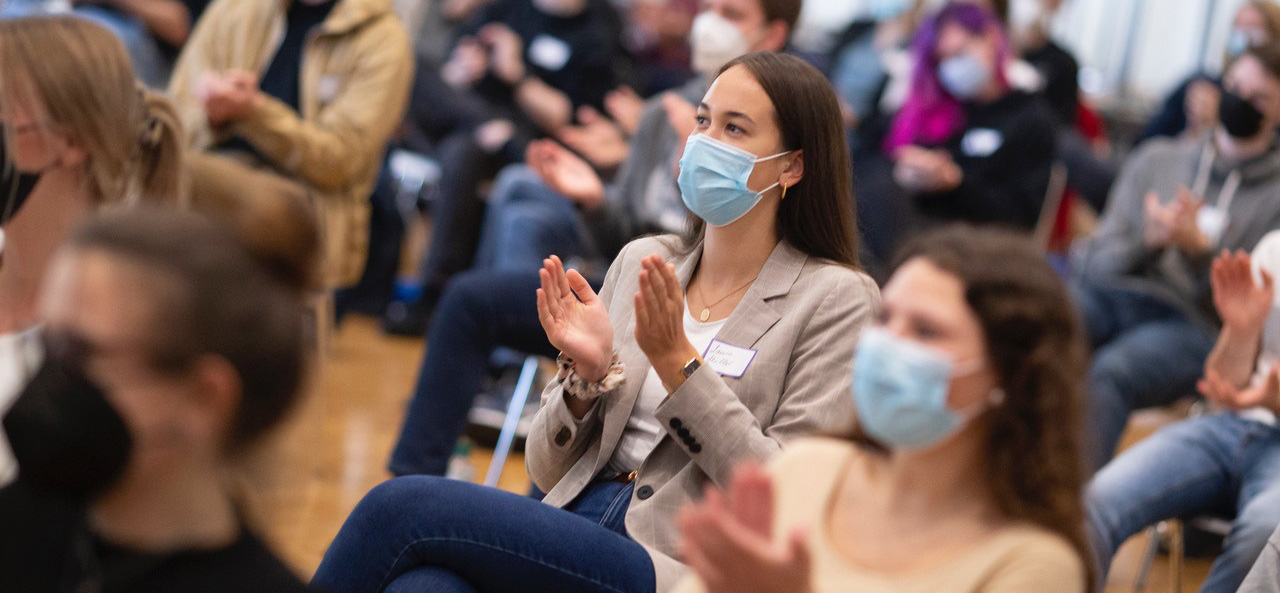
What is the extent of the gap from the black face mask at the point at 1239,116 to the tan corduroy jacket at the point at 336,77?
2.65 metres

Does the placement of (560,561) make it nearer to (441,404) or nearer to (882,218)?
(441,404)

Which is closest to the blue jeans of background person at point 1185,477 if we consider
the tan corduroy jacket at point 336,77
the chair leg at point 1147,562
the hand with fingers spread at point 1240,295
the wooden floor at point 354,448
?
the hand with fingers spread at point 1240,295

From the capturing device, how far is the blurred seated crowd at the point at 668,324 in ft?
4.34

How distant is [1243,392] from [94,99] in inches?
99.6

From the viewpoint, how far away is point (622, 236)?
384 centimetres

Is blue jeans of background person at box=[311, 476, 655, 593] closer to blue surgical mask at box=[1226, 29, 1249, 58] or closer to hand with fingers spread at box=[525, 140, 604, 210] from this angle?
hand with fingers spread at box=[525, 140, 604, 210]

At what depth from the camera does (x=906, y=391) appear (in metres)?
1.54

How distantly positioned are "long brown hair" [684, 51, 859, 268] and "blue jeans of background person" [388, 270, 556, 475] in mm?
1115

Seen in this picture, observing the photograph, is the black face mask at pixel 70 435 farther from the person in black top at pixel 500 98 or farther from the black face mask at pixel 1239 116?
the person in black top at pixel 500 98

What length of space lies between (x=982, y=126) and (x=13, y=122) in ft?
12.0

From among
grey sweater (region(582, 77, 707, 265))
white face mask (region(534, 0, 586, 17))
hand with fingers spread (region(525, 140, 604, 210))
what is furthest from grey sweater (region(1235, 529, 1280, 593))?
white face mask (region(534, 0, 586, 17))

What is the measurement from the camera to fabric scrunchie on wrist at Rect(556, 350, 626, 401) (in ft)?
7.31

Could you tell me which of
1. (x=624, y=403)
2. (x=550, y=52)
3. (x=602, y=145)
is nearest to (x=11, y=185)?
(x=624, y=403)

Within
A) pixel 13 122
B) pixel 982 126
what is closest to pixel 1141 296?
pixel 982 126
